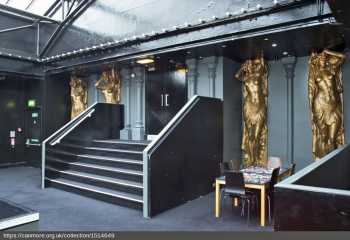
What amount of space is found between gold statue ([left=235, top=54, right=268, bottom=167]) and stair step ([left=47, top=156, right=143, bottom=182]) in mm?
3251

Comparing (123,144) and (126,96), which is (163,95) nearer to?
(126,96)

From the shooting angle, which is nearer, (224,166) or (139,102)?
(224,166)

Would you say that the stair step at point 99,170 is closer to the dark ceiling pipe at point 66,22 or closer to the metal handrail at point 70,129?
the metal handrail at point 70,129

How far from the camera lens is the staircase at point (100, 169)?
580 cm

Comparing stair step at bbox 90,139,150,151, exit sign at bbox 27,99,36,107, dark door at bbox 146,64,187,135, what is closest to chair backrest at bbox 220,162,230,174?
stair step at bbox 90,139,150,151

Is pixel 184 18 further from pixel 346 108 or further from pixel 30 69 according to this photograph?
pixel 30 69

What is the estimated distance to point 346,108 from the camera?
6.74 meters

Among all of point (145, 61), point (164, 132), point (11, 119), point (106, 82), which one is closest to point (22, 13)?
point (106, 82)

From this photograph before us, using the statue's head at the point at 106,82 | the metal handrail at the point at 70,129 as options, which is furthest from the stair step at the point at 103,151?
the statue's head at the point at 106,82

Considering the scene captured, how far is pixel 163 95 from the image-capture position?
8.88 meters

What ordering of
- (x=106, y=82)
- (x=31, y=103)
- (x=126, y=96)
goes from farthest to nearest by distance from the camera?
(x=31, y=103)
(x=106, y=82)
(x=126, y=96)

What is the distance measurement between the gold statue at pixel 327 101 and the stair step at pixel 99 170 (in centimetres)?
424

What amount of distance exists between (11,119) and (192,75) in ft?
23.9

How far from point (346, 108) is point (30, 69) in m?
9.70
